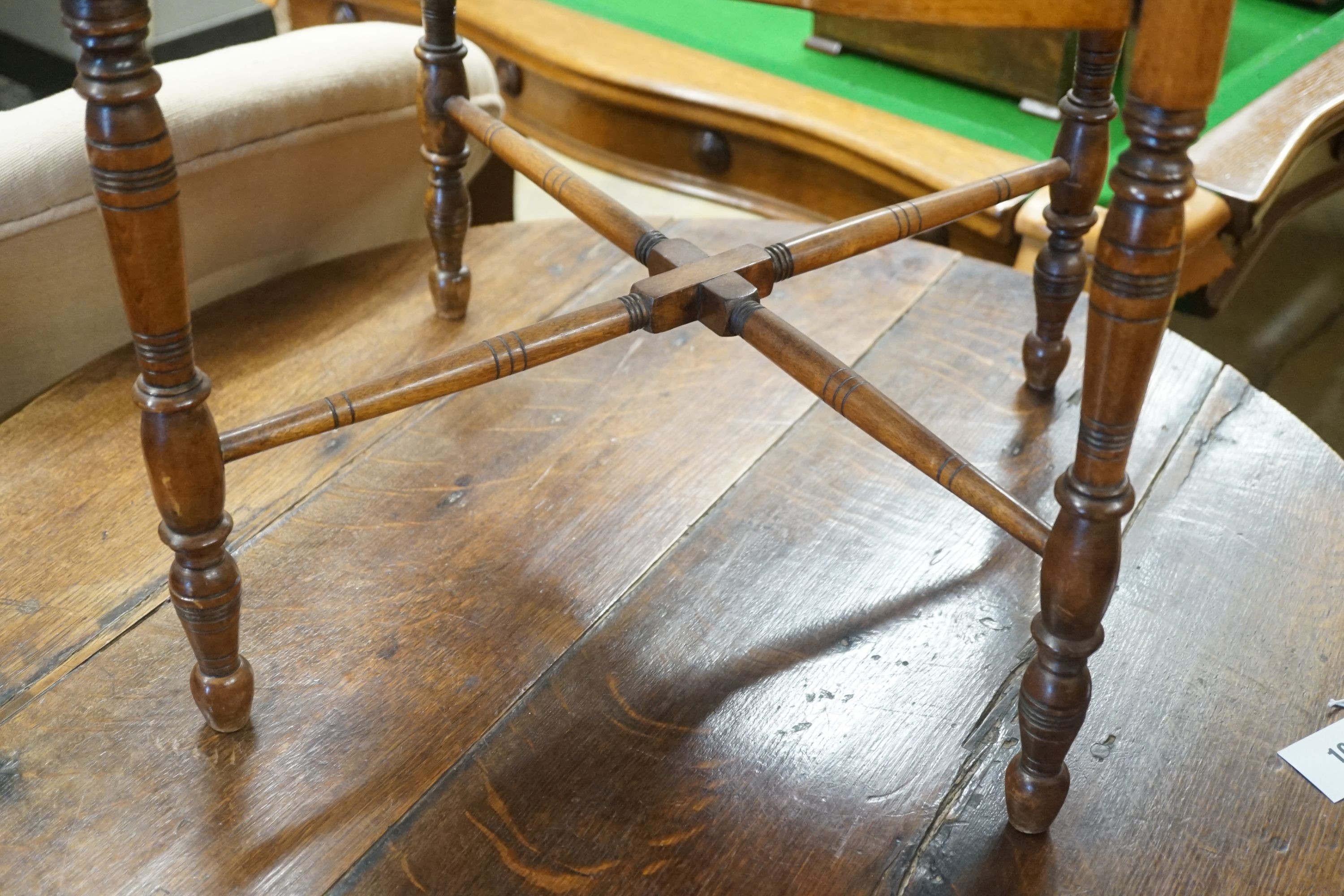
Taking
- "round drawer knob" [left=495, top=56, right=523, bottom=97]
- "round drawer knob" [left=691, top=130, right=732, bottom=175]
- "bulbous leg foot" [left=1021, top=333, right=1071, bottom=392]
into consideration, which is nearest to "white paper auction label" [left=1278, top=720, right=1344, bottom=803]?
"bulbous leg foot" [left=1021, top=333, right=1071, bottom=392]

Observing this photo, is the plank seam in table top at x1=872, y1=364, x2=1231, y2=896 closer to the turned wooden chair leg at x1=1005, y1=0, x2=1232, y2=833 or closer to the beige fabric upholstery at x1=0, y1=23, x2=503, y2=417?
the turned wooden chair leg at x1=1005, y1=0, x2=1232, y2=833

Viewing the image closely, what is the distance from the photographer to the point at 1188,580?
852 mm

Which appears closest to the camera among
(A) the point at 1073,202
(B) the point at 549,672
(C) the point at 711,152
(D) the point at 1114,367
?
(D) the point at 1114,367

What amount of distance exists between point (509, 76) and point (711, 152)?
0.40 meters

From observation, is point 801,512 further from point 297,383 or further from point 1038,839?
point 297,383

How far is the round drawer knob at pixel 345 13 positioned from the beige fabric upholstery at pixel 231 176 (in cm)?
101

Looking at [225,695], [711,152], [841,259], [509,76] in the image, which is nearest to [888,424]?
[841,259]

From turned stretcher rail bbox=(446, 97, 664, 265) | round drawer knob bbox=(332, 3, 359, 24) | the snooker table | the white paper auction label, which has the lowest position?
round drawer knob bbox=(332, 3, 359, 24)

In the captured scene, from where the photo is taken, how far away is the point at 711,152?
1737 mm

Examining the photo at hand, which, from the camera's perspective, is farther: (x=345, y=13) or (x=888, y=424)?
(x=345, y=13)

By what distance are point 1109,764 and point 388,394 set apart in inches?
18.5

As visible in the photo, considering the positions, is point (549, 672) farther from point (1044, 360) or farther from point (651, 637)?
point (1044, 360)

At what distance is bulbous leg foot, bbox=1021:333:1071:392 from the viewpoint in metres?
1.01

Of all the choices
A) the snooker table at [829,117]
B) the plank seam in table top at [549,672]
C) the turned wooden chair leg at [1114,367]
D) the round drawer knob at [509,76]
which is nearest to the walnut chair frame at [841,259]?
Answer: the turned wooden chair leg at [1114,367]
